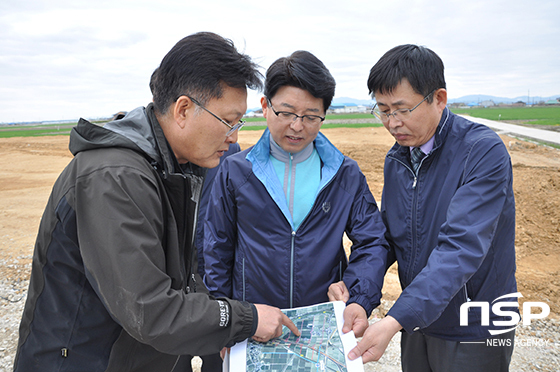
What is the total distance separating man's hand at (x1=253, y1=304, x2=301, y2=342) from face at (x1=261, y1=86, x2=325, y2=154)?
1.05m

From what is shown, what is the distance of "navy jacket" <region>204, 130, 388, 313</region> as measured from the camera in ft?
7.53

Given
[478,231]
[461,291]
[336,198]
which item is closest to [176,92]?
[336,198]

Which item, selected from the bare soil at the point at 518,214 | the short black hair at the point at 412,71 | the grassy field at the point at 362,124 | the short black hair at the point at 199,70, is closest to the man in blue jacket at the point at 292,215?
the short black hair at the point at 412,71

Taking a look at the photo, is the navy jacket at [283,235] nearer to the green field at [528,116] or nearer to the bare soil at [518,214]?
the bare soil at [518,214]

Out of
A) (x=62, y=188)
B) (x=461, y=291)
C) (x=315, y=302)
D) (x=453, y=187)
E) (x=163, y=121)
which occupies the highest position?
(x=163, y=121)

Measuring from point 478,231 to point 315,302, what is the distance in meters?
1.03

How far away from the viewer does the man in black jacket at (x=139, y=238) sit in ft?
4.41

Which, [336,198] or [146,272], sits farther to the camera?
[336,198]

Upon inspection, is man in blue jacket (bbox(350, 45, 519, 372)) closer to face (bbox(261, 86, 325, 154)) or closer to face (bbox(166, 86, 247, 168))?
face (bbox(261, 86, 325, 154))

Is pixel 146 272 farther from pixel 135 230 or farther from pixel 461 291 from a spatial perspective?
pixel 461 291

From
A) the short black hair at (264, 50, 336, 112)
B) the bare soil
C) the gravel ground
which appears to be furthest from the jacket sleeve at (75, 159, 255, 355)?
the bare soil

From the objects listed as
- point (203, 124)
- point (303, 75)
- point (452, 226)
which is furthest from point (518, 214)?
point (203, 124)

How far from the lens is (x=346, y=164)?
2428 millimetres

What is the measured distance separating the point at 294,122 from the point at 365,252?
2.91 feet
